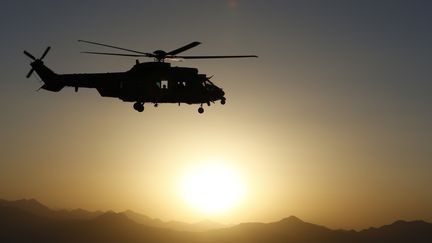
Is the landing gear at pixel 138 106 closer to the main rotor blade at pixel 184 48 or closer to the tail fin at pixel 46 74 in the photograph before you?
the main rotor blade at pixel 184 48

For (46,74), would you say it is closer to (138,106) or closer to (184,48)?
(138,106)

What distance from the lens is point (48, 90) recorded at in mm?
54031

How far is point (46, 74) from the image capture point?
55062 millimetres

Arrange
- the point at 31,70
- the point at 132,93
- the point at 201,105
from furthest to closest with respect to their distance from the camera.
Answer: the point at 31,70 → the point at 201,105 → the point at 132,93

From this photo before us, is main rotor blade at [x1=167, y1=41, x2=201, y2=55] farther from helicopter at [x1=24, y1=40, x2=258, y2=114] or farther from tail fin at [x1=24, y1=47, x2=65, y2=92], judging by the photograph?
tail fin at [x1=24, y1=47, x2=65, y2=92]

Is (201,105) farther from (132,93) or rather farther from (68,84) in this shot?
(68,84)

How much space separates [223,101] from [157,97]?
7.62 metres

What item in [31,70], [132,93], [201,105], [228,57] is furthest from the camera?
[31,70]

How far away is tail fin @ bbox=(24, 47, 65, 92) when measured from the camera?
53688 millimetres

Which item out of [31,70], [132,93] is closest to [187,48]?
[132,93]

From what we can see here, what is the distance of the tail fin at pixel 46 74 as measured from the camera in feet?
176

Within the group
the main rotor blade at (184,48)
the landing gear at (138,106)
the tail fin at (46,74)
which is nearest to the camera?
the main rotor blade at (184,48)

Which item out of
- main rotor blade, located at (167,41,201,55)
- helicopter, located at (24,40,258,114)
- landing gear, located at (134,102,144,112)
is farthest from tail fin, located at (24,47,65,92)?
main rotor blade, located at (167,41,201,55)

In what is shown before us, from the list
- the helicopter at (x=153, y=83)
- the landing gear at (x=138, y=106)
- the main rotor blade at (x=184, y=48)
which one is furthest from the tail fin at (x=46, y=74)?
the main rotor blade at (x=184, y=48)
